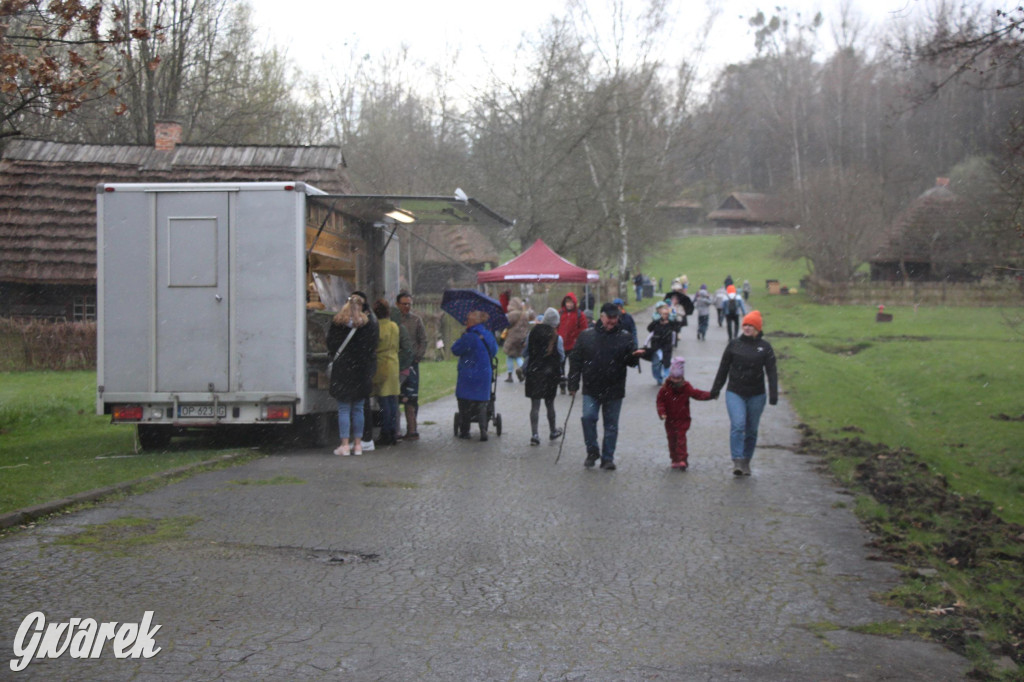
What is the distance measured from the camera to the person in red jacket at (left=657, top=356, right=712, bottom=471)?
11562mm

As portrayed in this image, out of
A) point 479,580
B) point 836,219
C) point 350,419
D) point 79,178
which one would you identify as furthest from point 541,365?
point 836,219

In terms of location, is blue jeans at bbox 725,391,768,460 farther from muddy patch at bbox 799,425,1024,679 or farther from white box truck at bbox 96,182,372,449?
white box truck at bbox 96,182,372,449

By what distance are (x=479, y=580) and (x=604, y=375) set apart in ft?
16.6

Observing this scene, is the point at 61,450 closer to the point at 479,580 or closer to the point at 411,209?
the point at 411,209

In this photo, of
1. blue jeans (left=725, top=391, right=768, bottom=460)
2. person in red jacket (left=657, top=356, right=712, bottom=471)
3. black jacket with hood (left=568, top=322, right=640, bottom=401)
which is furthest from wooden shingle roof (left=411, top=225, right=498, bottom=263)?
blue jeans (left=725, top=391, right=768, bottom=460)

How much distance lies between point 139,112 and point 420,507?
1069 inches

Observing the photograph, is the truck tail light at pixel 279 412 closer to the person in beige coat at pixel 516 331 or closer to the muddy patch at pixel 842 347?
the person in beige coat at pixel 516 331

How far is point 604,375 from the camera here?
11516 millimetres

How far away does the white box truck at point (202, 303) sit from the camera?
11805mm

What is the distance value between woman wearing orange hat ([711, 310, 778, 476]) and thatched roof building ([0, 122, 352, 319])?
18.6 metres

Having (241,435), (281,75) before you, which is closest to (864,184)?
(281,75)

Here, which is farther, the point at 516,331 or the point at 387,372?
the point at 516,331

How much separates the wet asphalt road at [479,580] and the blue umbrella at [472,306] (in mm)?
3159

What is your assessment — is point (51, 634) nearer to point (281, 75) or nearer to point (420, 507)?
point (420, 507)
